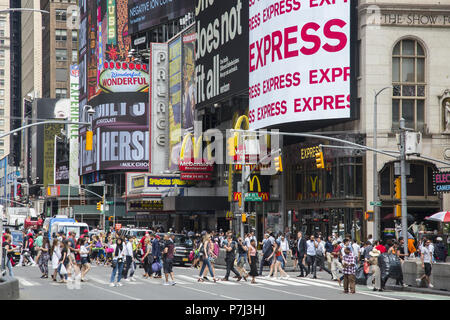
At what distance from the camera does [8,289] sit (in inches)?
908

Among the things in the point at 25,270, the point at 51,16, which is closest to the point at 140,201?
the point at 25,270

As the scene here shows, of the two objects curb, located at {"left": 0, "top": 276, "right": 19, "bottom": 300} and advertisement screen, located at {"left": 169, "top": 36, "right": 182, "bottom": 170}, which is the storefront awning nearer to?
advertisement screen, located at {"left": 169, "top": 36, "right": 182, "bottom": 170}

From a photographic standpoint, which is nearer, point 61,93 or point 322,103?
point 322,103

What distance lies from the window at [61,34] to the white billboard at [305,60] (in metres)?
106

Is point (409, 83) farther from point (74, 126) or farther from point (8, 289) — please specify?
point (74, 126)

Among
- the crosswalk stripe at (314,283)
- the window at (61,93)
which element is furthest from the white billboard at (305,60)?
the window at (61,93)

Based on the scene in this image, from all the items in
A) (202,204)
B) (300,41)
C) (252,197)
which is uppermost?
(300,41)

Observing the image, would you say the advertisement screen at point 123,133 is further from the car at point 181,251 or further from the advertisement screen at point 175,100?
the car at point 181,251

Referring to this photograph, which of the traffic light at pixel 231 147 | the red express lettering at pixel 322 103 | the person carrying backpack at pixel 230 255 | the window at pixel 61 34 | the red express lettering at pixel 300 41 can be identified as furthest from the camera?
the window at pixel 61 34

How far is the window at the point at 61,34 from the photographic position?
160875mm

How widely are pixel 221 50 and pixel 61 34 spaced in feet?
313

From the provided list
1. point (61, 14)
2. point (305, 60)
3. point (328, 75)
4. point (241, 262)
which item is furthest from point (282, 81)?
point (61, 14)

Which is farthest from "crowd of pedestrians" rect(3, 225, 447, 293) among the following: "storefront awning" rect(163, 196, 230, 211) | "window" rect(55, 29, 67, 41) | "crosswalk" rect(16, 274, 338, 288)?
"window" rect(55, 29, 67, 41)
